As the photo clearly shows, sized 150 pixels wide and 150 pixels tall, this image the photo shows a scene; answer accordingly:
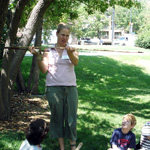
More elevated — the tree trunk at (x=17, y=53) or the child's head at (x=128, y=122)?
the tree trunk at (x=17, y=53)

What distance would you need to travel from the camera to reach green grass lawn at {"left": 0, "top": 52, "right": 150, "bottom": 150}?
4246 millimetres

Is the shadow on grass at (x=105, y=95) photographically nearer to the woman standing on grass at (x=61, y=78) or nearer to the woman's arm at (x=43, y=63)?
the woman standing on grass at (x=61, y=78)

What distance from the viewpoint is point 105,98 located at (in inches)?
310

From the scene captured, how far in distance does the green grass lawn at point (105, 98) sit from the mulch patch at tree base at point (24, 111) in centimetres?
36

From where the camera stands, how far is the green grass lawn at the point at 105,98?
167 inches

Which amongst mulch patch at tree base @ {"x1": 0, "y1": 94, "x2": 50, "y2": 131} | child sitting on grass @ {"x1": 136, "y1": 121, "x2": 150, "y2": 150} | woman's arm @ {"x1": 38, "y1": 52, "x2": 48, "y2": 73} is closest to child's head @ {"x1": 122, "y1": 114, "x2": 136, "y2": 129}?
child sitting on grass @ {"x1": 136, "y1": 121, "x2": 150, "y2": 150}

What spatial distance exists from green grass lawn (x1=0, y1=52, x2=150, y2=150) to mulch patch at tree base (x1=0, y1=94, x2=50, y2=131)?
36 cm

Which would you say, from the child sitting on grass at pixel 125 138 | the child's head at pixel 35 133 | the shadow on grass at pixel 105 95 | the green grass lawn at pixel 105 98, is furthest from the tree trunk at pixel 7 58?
the child sitting on grass at pixel 125 138

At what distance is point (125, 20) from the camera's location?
6328cm

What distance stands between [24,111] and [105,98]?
118 inches

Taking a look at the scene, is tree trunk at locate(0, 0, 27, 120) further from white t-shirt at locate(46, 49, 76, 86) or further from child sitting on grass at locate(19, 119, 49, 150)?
child sitting on grass at locate(19, 119, 49, 150)

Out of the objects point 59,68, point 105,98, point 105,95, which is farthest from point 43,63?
point 105,95

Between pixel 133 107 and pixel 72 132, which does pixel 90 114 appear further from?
pixel 72 132

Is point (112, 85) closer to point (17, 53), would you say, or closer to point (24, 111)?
point (24, 111)
